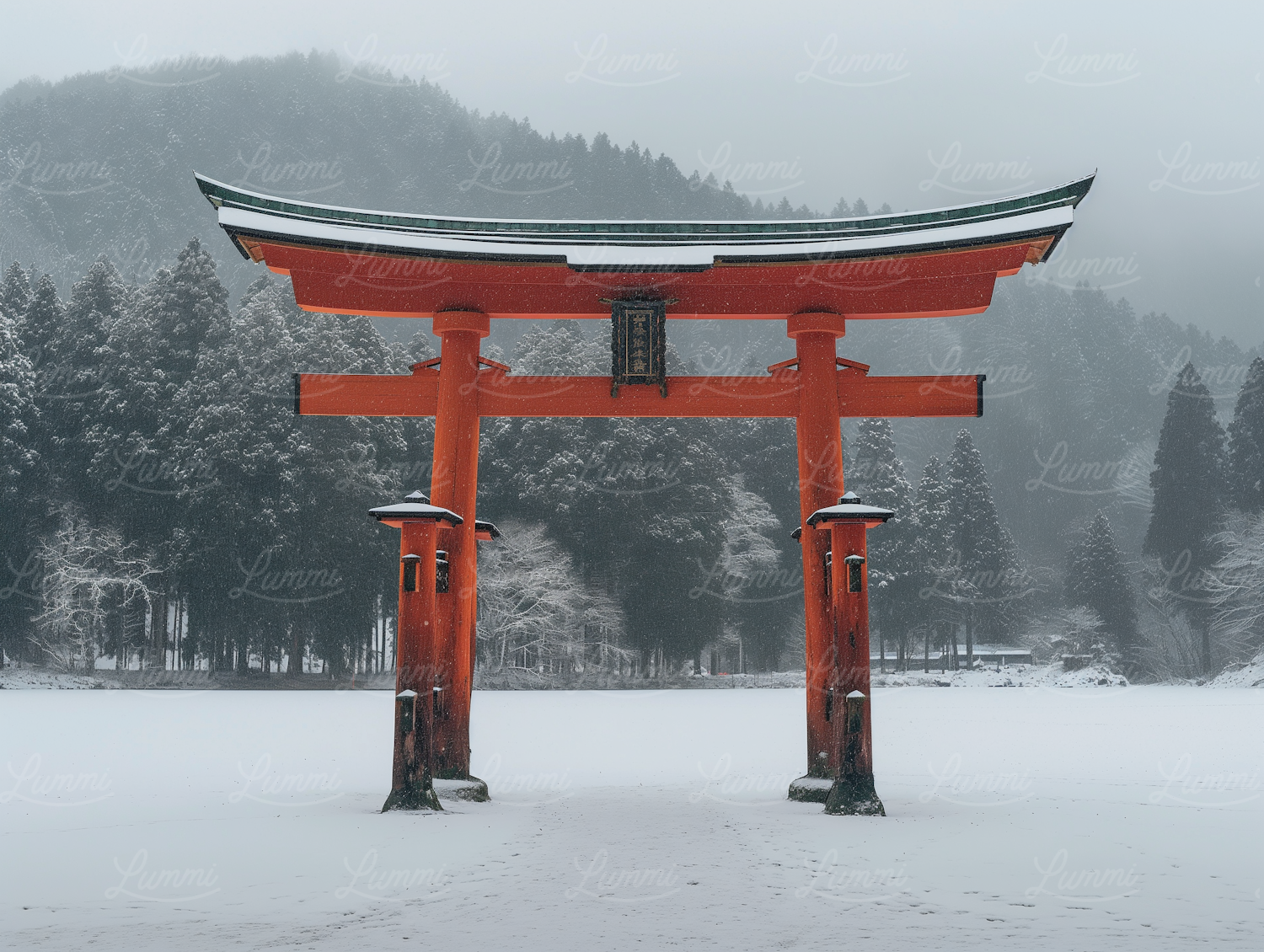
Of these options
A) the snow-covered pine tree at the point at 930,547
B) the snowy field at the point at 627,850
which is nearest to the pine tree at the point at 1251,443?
the snow-covered pine tree at the point at 930,547

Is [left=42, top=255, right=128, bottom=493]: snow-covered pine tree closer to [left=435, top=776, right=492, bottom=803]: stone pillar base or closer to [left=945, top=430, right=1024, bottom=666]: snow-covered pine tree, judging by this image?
[left=435, top=776, right=492, bottom=803]: stone pillar base

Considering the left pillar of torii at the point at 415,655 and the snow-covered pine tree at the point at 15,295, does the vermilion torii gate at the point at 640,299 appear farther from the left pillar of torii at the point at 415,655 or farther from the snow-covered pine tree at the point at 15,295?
the snow-covered pine tree at the point at 15,295

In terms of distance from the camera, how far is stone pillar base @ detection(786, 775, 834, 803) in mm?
9117

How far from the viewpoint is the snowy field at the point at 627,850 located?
4.95m

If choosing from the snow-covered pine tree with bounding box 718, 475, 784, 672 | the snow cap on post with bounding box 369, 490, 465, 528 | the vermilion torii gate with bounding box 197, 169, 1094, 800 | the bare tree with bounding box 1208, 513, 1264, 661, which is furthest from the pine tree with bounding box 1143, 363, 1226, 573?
the snow cap on post with bounding box 369, 490, 465, 528

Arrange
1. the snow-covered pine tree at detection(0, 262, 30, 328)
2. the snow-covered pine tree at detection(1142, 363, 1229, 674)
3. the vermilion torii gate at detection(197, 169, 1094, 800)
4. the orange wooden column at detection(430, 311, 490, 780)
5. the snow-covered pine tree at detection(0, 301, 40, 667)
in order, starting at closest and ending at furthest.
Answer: the vermilion torii gate at detection(197, 169, 1094, 800) < the orange wooden column at detection(430, 311, 490, 780) < the snow-covered pine tree at detection(0, 301, 40, 667) < the snow-covered pine tree at detection(0, 262, 30, 328) < the snow-covered pine tree at detection(1142, 363, 1229, 674)

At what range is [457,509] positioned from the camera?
9.59 meters

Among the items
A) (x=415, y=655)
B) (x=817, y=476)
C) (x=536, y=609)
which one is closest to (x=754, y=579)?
(x=536, y=609)

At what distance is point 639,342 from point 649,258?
2.86 ft

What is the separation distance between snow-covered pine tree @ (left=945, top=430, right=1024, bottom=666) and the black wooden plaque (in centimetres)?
3557

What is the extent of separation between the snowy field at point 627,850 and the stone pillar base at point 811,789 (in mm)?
383

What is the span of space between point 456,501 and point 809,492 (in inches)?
135

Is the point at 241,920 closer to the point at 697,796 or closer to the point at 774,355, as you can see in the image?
the point at 697,796

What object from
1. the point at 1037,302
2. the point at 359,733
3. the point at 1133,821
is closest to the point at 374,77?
the point at 1037,302
